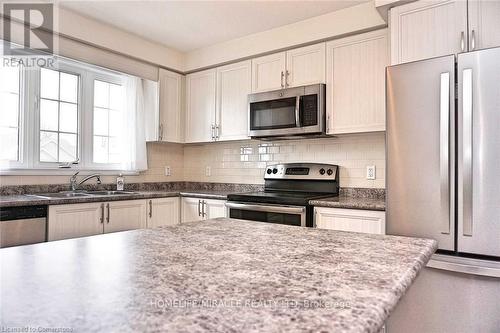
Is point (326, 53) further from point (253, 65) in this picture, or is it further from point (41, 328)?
point (41, 328)

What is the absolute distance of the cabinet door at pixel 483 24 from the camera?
187 cm

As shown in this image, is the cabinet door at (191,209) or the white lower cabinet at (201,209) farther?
the cabinet door at (191,209)

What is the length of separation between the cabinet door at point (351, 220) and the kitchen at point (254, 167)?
13 millimetres

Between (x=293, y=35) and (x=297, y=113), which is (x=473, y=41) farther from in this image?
(x=293, y=35)

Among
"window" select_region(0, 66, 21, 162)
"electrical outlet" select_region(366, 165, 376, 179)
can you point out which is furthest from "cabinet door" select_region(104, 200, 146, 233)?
"electrical outlet" select_region(366, 165, 376, 179)

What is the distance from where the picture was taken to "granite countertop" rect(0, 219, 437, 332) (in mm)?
505

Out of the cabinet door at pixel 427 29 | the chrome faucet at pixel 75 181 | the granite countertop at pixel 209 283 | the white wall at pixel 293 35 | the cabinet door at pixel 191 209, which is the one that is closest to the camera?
the granite countertop at pixel 209 283

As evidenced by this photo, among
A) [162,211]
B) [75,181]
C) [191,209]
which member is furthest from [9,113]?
[191,209]

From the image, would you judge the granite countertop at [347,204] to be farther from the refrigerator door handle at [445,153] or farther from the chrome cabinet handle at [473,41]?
the chrome cabinet handle at [473,41]

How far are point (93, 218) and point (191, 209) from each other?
988 mm

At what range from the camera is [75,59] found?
283 centimetres

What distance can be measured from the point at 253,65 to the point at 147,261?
110 inches

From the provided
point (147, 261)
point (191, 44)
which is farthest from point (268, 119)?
point (147, 261)

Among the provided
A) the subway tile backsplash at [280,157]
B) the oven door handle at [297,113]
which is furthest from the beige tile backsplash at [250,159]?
the oven door handle at [297,113]
